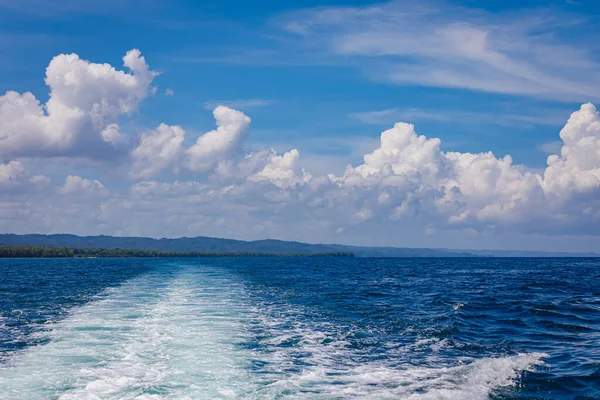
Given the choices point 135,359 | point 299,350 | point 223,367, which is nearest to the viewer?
point 223,367

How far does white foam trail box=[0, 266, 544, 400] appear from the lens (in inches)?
682

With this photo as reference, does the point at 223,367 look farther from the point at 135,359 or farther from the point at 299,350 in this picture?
the point at 299,350

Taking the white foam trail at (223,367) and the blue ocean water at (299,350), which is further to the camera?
the blue ocean water at (299,350)

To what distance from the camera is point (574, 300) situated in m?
44.1

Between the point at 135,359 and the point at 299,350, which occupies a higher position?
the point at 135,359

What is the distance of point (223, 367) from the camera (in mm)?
20656

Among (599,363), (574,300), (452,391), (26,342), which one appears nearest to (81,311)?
(26,342)

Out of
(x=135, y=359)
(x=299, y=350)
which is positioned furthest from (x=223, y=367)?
(x=299, y=350)

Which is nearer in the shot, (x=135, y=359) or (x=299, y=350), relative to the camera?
(x=135, y=359)

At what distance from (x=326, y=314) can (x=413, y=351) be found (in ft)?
43.3

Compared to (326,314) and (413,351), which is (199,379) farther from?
(326,314)

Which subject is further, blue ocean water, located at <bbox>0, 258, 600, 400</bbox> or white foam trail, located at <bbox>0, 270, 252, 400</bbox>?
blue ocean water, located at <bbox>0, 258, 600, 400</bbox>

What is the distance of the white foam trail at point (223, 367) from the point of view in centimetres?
1731

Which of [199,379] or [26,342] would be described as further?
[26,342]
